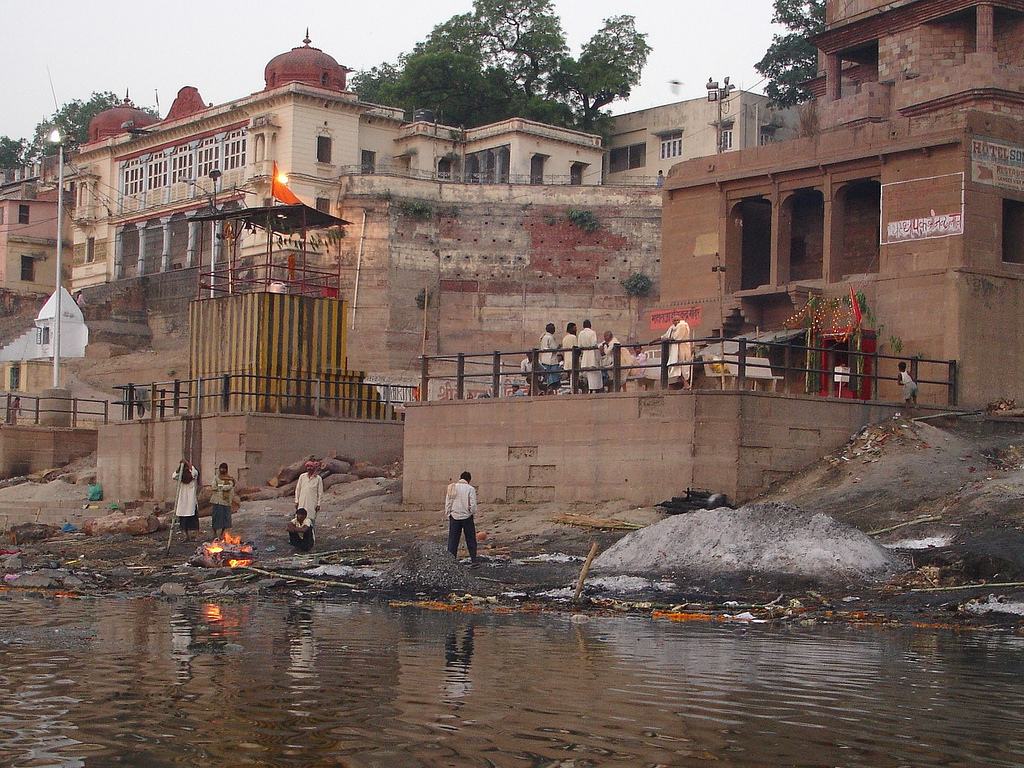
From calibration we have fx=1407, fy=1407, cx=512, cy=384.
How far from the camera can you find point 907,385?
23.5 metres

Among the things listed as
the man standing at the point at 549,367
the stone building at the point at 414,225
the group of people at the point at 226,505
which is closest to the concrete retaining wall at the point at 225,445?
the group of people at the point at 226,505

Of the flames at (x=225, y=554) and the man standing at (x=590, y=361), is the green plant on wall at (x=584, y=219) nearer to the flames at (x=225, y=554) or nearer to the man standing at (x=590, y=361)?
the man standing at (x=590, y=361)

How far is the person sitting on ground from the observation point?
20.0m

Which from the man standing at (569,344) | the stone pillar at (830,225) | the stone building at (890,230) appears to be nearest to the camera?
the man standing at (569,344)

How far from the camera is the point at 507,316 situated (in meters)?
60.9

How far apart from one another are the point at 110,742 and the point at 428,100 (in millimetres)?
64357

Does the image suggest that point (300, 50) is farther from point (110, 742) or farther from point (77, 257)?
point (110, 742)

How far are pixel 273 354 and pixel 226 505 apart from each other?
6620mm

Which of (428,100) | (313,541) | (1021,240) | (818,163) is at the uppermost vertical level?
(428,100)

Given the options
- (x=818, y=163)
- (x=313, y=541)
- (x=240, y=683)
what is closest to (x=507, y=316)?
(x=818, y=163)

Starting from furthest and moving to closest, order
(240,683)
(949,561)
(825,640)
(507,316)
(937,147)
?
(507,316) → (937,147) → (949,561) → (825,640) → (240,683)

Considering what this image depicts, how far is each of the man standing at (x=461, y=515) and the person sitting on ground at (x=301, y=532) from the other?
2891mm

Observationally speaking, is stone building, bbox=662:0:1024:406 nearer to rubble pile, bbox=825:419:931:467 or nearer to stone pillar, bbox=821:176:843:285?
stone pillar, bbox=821:176:843:285

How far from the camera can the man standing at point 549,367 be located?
23237mm
